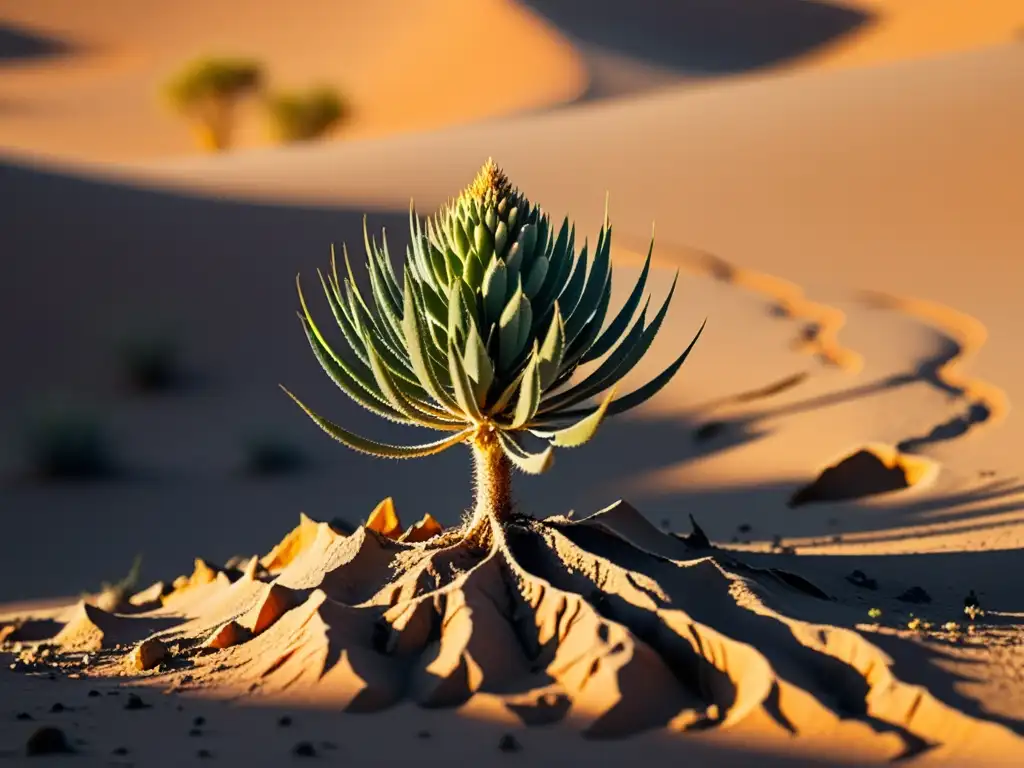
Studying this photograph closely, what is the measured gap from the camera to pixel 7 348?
13492mm

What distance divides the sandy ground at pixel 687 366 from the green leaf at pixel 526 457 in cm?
67

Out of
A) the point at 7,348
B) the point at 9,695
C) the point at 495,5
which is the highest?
the point at 495,5

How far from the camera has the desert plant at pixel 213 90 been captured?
143ft

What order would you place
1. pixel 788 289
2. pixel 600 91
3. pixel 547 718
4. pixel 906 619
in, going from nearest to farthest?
pixel 547 718
pixel 906 619
pixel 788 289
pixel 600 91

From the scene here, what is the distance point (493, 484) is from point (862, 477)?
13.3 feet

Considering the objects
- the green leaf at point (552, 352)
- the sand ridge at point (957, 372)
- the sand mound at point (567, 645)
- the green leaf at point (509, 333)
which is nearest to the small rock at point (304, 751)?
the sand mound at point (567, 645)

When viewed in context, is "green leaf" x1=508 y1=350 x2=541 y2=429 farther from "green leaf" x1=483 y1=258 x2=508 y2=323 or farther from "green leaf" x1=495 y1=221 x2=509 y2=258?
"green leaf" x1=495 y1=221 x2=509 y2=258

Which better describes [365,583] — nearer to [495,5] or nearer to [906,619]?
[906,619]

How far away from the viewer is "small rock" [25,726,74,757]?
381 cm

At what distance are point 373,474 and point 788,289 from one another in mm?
5895

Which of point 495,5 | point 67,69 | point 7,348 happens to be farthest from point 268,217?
point 67,69

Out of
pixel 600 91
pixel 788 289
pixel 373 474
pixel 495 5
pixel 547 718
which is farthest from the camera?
pixel 495 5

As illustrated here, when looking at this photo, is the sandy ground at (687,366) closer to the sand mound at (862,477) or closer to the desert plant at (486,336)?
the sand mound at (862,477)

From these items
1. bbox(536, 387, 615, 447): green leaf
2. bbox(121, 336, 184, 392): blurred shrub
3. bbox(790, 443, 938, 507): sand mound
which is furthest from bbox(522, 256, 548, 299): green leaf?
bbox(121, 336, 184, 392): blurred shrub
